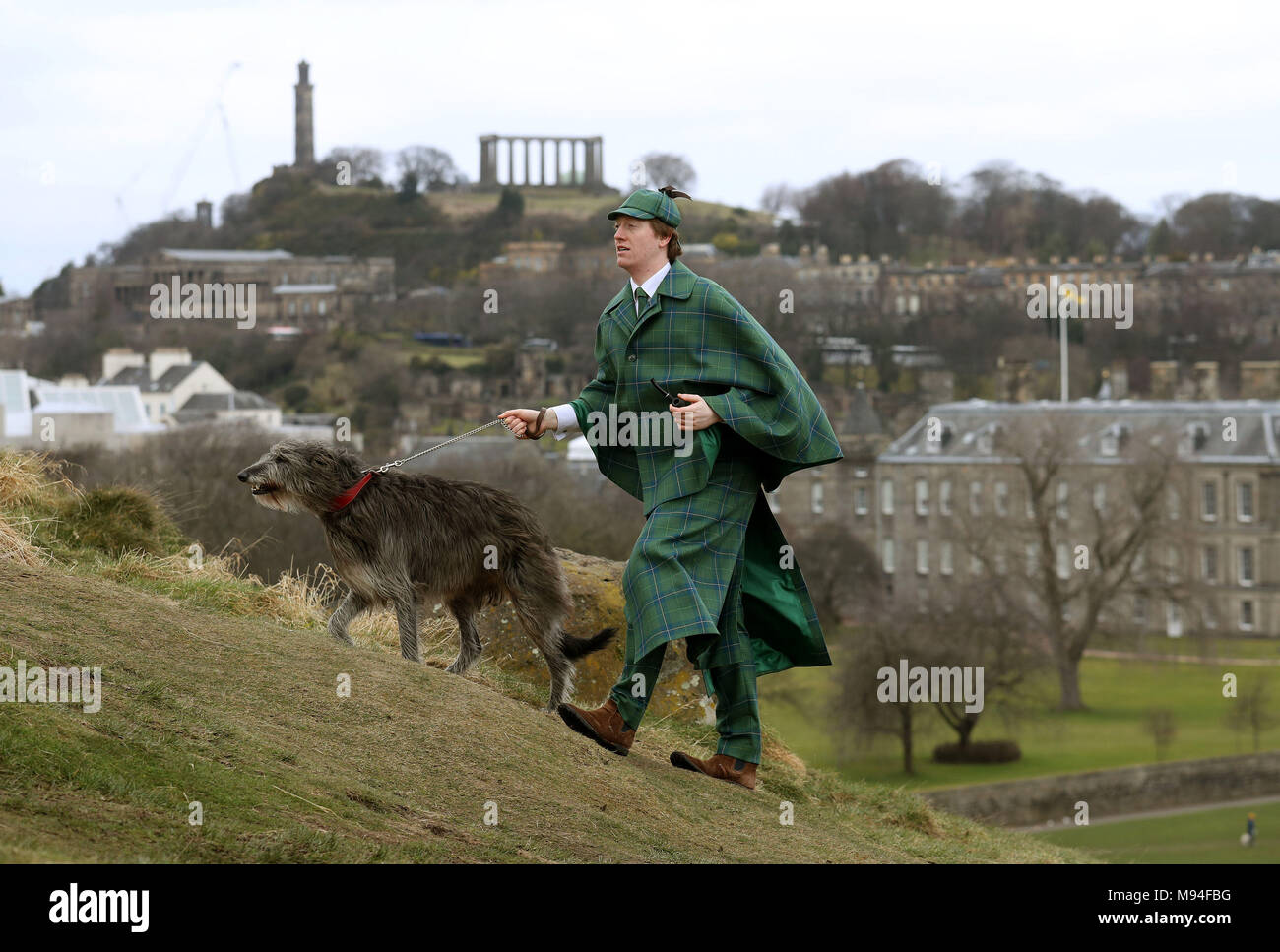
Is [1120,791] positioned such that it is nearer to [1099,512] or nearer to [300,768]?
[1099,512]

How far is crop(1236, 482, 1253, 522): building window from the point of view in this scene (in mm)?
85562

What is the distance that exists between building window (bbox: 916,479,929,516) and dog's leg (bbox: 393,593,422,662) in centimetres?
8636

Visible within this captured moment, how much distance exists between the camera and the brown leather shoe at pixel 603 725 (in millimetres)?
7727

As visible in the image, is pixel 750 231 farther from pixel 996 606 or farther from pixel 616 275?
pixel 996 606

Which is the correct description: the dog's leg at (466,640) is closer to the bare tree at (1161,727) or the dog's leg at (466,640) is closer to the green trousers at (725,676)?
the green trousers at (725,676)

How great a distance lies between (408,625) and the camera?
840 cm

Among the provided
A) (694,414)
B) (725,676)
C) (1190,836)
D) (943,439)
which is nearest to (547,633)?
(725,676)

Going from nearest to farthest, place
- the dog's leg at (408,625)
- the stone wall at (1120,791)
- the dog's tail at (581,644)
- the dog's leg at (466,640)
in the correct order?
the dog's leg at (408,625), the dog's tail at (581,644), the dog's leg at (466,640), the stone wall at (1120,791)

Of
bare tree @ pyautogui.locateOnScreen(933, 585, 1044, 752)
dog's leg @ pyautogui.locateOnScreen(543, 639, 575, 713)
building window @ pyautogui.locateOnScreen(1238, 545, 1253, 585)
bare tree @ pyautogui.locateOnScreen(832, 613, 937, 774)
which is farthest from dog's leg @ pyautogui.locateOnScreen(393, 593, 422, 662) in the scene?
building window @ pyautogui.locateOnScreen(1238, 545, 1253, 585)

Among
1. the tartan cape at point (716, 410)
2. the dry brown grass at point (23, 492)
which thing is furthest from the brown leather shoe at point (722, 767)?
the dry brown grass at point (23, 492)

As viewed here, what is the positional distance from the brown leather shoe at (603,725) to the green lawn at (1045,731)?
130ft

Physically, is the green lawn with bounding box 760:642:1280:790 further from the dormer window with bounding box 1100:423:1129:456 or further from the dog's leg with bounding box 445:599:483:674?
the dog's leg with bounding box 445:599:483:674

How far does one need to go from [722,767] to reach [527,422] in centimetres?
180
